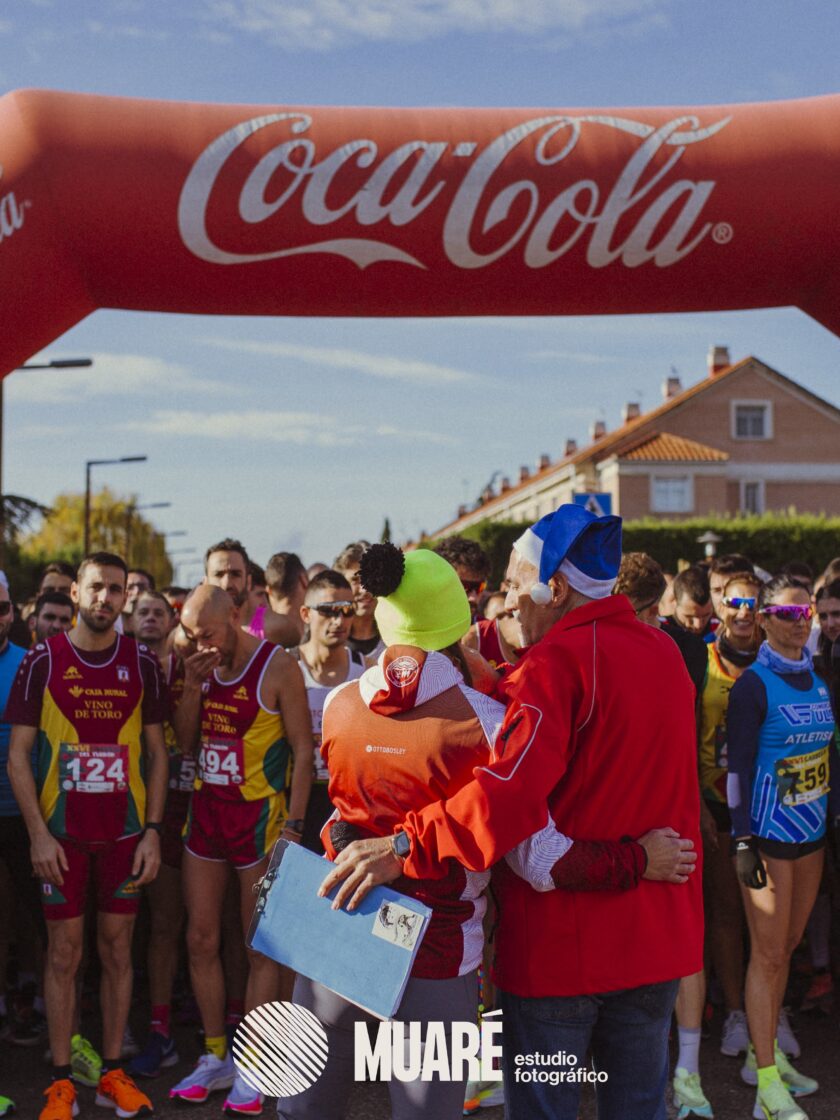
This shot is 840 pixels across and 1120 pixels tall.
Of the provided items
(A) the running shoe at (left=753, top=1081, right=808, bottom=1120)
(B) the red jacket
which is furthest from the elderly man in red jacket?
(A) the running shoe at (left=753, top=1081, right=808, bottom=1120)

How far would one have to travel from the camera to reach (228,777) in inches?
187

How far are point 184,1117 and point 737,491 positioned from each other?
44388 millimetres

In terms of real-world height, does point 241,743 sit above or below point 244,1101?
above

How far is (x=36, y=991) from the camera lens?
5.63 meters

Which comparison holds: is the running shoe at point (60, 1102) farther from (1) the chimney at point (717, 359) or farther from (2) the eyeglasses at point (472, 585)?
(1) the chimney at point (717, 359)

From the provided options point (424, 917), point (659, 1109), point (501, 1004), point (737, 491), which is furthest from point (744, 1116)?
point (737, 491)

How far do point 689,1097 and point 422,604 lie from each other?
272cm

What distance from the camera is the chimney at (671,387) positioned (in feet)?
176

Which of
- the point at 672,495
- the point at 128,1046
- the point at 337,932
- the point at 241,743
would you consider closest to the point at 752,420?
the point at 672,495

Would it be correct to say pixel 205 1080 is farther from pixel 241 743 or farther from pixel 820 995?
pixel 820 995

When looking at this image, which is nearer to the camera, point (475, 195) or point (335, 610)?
point (335, 610)

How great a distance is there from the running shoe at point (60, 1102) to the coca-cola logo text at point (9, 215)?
11.8ft

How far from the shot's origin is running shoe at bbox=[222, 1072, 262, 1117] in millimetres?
4367

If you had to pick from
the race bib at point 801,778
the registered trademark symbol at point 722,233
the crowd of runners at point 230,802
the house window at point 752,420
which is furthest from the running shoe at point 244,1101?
the house window at point 752,420
